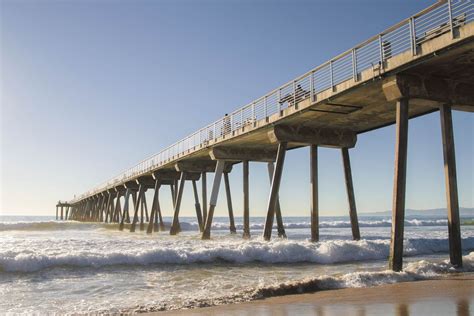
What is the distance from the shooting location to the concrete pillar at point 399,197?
10070 millimetres

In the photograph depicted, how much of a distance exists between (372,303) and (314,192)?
36.0ft

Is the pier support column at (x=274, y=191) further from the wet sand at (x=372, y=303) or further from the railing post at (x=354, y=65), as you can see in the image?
the wet sand at (x=372, y=303)

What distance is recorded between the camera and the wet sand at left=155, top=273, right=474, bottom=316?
5.83 m

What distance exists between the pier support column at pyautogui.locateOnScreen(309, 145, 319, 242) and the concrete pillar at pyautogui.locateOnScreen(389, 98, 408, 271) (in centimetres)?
704

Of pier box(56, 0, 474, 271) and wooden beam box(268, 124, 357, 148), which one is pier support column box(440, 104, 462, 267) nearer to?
pier box(56, 0, 474, 271)

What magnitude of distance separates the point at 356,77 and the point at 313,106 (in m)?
2.45

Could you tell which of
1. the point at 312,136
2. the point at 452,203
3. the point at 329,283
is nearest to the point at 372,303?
the point at 329,283

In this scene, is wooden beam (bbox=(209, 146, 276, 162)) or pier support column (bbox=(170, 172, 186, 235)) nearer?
wooden beam (bbox=(209, 146, 276, 162))

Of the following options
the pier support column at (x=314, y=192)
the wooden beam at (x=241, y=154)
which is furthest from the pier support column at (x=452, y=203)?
the wooden beam at (x=241, y=154)

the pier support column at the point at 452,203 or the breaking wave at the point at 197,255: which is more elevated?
the pier support column at the point at 452,203

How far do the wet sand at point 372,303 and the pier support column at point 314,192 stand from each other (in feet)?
29.6

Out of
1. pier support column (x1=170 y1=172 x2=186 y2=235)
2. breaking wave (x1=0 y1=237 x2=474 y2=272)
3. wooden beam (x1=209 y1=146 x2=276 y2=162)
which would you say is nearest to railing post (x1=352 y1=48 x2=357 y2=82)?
breaking wave (x1=0 y1=237 x2=474 y2=272)

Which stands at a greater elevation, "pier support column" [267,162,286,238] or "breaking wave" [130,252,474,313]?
"pier support column" [267,162,286,238]

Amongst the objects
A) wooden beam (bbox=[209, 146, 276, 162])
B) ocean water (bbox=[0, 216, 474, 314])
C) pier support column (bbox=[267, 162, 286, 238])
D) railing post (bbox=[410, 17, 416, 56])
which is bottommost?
ocean water (bbox=[0, 216, 474, 314])
